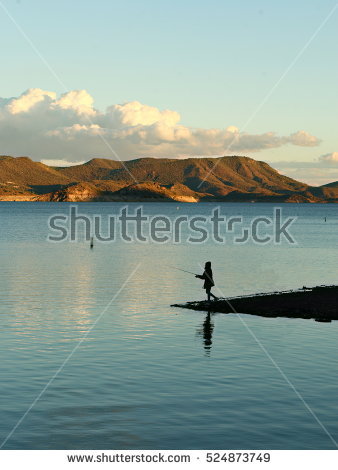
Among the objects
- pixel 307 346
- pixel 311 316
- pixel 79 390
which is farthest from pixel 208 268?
pixel 79 390

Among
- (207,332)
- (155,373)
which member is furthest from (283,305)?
(155,373)

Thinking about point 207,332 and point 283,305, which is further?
point 283,305

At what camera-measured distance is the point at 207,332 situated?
31.6 meters

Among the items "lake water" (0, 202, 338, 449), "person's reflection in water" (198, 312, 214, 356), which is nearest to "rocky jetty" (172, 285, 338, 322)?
"lake water" (0, 202, 338, 449)

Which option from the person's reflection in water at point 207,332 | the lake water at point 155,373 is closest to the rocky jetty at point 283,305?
the lake water at point 155,373

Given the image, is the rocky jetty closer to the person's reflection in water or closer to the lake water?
the lake water

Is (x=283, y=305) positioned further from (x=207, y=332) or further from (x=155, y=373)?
(x=155, y=373)

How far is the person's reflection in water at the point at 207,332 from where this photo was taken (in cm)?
2833

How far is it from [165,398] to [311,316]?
17077 mm

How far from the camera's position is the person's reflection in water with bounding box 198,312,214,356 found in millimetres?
28328

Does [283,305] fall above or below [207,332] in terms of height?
above

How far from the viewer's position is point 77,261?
7275 cm

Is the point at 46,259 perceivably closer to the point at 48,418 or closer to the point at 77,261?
the point at 77,261

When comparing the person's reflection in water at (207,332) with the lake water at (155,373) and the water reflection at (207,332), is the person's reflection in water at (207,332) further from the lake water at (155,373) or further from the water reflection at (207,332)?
the lake water at (155,373)
